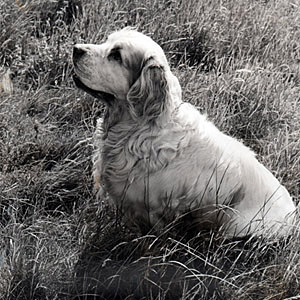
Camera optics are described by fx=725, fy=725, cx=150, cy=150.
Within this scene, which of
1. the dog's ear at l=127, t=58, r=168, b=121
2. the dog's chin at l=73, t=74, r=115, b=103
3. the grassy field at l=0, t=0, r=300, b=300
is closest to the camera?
the grassy field at l=0, t=0, r=300, b=300

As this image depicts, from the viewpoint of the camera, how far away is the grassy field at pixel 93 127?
3473 millimetres

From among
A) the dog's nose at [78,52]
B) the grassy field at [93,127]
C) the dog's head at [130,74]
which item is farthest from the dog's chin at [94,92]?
the grassy field at [93,127]

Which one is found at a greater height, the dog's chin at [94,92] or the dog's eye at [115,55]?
the dog's eye at [115,55]

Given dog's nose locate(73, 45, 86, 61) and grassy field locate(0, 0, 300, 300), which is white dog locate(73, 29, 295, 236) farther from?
grassy field locate(0, 0, 300, 300)

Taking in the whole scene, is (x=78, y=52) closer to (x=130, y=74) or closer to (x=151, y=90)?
(x=130, y=74)

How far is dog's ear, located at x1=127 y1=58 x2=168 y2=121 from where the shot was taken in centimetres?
385

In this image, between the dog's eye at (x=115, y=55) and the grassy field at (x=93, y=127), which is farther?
the dog's eye at (x=115, y=55)

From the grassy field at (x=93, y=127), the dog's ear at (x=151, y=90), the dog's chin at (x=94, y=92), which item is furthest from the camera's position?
the dog's chin at (x=94, y=92)

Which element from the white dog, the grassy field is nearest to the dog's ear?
the white dog

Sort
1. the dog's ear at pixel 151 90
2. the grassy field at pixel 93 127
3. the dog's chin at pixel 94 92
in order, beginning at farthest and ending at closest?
the dog's chin at pixel 94 92, the dog's ear at pixel 151 90, the grassy field at pixel 93 127

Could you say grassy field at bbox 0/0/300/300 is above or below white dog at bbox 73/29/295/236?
below

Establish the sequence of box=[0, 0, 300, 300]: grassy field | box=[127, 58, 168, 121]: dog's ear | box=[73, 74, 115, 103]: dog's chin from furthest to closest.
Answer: box=[73, 74, 115, 103]: dog's chin, box=[127, 58, 168, 121]: dog's ear, box=[0, 0, 300, 300]: grassy field

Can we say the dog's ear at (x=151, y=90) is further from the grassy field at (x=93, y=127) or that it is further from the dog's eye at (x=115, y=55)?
the grassy field at (x=93, y=127)

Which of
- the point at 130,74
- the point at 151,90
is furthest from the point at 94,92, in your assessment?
the point at 151,90
